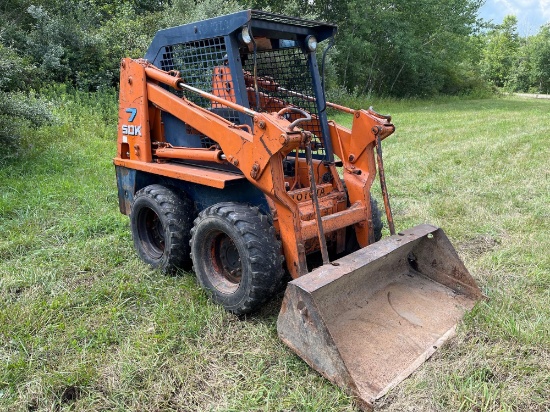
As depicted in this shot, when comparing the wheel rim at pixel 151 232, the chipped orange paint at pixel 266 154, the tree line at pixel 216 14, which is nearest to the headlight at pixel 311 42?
the chipped orange paint at pixel 266 154

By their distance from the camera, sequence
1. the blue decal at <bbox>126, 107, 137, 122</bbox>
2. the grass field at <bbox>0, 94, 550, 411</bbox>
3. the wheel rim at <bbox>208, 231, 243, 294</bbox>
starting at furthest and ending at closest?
the blue decal at <bbox>126, 107, 137, 122</bbox> → the wheel rim at <bbox>208, 231, 243, 294</bbox> → the grass field at <bbox>0, 94, 550, 411</bbox>

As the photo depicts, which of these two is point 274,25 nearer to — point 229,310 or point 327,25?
point 327,25

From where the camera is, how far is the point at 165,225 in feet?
11.1

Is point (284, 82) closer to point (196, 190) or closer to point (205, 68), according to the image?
point (205, 68)

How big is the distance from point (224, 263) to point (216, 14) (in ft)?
34.2

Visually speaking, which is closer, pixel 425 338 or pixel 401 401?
pixel 401 401

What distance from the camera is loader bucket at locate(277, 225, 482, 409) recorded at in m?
2.32

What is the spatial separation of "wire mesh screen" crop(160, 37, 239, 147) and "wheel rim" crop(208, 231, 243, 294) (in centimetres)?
78

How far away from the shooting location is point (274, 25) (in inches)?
122

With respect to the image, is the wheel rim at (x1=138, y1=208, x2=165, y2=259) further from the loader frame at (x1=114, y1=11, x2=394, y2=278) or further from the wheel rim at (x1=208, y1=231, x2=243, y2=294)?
the wheel rim at (x1=208, y1=231, x2=243, y2=294)

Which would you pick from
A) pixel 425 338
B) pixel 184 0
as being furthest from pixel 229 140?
pixel 184 0

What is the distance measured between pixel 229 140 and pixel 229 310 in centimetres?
111

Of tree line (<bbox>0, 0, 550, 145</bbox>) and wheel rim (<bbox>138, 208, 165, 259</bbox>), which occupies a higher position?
tree line (<bbox>0, 0, 550, 145</bbox>)

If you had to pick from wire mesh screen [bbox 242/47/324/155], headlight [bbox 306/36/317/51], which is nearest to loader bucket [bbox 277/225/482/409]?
wire mesh screen [bbox 242/47/324/155]
